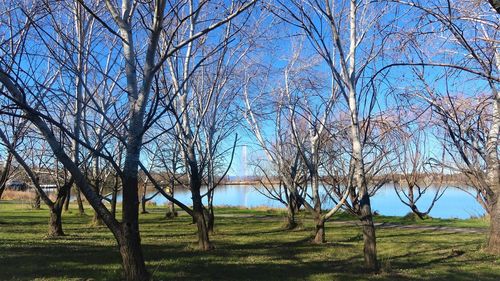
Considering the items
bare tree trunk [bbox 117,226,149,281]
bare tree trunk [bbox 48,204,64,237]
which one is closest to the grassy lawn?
bare tree trunk [bbox 48,204,64,237]

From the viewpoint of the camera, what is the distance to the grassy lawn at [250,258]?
27.6ft

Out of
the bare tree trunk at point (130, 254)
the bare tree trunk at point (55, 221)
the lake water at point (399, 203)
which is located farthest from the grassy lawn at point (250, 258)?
the lake water at point (399, 203)

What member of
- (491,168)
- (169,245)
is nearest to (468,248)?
(491,168)

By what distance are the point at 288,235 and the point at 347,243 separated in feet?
9.13

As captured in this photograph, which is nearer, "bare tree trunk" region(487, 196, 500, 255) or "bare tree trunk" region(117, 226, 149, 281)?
"bare tree trunk" region(117, 226, 149, 281)

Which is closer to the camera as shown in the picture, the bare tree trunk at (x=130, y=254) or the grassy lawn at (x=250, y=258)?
the bare tree trunk at (x=130, y=254)

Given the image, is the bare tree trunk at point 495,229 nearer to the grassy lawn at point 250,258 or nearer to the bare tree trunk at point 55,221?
the grassy lawn at point 250,258

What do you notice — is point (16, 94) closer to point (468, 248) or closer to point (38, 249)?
point (38, 249)

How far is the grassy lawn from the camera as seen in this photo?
8.40 meters

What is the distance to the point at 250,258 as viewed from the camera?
34.6 ft

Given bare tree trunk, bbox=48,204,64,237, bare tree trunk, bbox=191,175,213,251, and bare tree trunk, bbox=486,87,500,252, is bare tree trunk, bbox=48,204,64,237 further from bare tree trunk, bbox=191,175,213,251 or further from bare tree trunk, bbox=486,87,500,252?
bare tree trunk, bbox=486,87,500,252

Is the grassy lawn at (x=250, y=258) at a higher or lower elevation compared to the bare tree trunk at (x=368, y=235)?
lower

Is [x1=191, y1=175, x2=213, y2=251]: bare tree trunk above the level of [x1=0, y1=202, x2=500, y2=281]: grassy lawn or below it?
above

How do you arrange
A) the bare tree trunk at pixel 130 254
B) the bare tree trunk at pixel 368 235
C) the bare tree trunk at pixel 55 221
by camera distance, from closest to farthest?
the bare tree trunk at pixel 130 254 < the bare tree trunk at pixel 368 235 < the bare tree trunk at pixel 55 221
